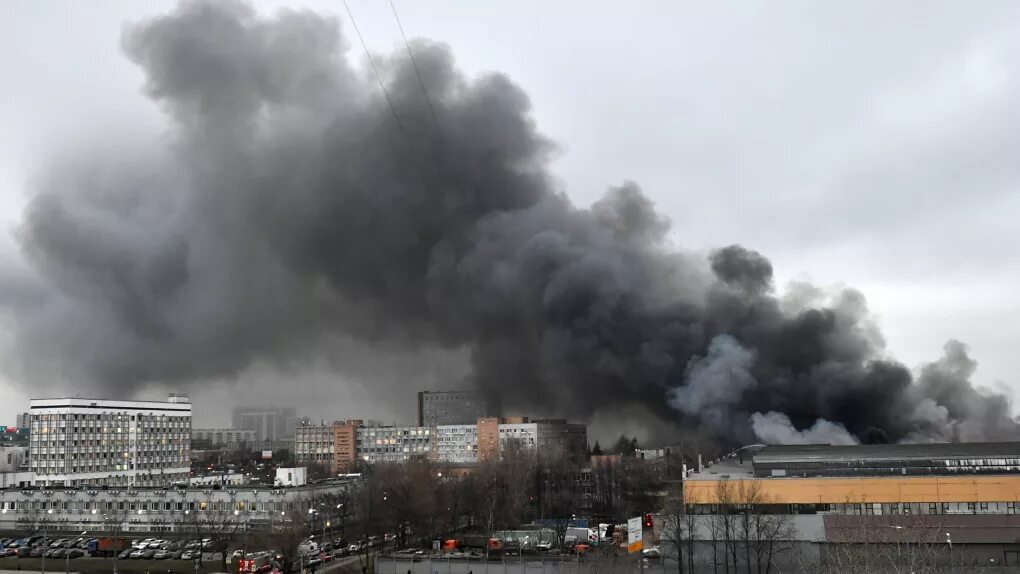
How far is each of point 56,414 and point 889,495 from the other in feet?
192

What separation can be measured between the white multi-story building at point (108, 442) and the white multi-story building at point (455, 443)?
28936mm

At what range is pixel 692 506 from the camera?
103 feet

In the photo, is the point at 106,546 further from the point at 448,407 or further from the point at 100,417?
the point at 448,407

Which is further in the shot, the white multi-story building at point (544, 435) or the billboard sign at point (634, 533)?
the white multi-story building at point (544, 435)

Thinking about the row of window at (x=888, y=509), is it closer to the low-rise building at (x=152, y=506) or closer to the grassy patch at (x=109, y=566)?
the grassy patch at (x=109, y=566)

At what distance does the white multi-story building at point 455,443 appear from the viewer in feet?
305

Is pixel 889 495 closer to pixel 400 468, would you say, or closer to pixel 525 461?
pixel 400 468

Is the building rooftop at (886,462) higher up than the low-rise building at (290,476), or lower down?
higher up

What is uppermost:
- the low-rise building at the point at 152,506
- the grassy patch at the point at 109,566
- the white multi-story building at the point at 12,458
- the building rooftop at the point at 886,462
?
the building rooftop at the point at 886,462

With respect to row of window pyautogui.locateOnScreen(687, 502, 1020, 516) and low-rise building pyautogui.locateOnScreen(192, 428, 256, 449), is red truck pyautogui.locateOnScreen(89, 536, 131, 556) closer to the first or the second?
row of window pyautogui.locateOnScreen(687, 502, 1020, 516)

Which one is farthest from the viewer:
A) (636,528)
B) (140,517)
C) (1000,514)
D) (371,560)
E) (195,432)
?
(195,432)

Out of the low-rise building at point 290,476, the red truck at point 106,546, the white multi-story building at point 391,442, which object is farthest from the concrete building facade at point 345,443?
the red truck at point 106,546

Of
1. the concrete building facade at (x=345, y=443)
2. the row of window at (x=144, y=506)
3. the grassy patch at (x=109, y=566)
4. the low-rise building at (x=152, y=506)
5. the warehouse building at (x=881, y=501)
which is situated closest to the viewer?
the warehouse building at (x=881, y=501)

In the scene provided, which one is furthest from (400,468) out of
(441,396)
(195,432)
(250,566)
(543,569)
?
(195,432)
